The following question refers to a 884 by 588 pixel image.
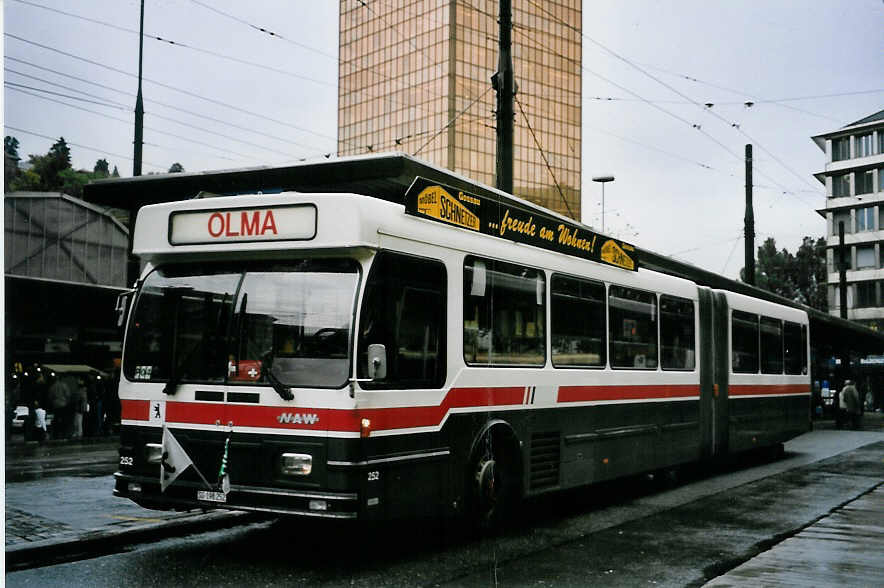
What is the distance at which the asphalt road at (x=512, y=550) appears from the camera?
290 inches

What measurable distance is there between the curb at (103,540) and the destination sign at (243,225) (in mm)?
2636

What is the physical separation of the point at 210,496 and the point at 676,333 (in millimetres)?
7996

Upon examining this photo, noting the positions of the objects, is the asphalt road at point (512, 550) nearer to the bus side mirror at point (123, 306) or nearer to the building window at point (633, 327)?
the building window at point (633, 327)

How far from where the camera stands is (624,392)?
11.8 m

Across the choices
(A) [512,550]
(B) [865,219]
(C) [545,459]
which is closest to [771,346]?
(C) [545,459]

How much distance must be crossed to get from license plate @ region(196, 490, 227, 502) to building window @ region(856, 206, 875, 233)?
54659mm

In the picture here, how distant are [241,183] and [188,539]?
4.46 metres

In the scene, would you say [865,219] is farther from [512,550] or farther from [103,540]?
[103,540]

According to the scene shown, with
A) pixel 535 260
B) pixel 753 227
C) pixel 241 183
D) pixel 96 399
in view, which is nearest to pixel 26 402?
pixel 96 399

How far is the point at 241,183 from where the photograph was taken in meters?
11.6

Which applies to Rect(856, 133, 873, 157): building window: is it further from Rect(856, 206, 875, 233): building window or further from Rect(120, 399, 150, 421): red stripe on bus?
Rect(120, 399, 150, 421): red stripe on bus

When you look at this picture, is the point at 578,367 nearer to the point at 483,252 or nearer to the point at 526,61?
the point at 483,252

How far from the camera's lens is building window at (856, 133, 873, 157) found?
106ft

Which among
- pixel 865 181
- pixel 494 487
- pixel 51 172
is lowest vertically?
pixel 494 487
